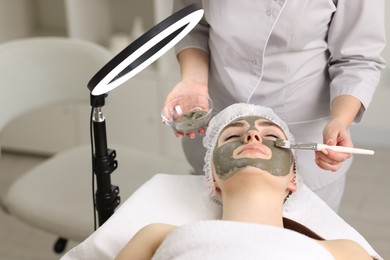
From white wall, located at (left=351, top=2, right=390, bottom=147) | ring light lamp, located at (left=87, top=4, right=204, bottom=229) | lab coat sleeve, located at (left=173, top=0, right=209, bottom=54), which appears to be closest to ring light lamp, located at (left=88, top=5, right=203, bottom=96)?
ring light lamp, located at (left=87, top=4, right=204, bottom=229)

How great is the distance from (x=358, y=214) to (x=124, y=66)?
174 centimetres

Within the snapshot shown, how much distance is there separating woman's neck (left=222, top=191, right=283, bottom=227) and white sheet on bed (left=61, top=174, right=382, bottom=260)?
0.33 feet

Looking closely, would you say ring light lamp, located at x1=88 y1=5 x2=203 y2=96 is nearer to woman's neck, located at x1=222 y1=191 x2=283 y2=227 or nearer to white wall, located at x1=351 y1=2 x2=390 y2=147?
woman's neck, located at x1=222 y1=191 x2=283 y2=227

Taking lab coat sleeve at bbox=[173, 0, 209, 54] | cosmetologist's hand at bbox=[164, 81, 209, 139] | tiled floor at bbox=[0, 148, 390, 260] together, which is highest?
lab coat sleeve at bbox=[173, 0, 209, 54]

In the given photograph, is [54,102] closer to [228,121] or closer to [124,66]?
[228,121]

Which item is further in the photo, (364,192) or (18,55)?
(364,192)

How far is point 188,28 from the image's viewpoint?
4.05 feet

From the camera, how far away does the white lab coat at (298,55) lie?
1458 mm

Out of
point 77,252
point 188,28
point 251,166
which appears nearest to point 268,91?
point 251,166

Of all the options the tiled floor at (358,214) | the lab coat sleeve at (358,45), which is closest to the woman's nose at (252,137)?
the lab coat sleeve at (358,45)

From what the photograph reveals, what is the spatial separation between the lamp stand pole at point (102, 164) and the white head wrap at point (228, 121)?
210mm

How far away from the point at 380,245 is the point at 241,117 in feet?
4.02

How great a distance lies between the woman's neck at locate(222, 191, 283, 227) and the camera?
133 centimetres

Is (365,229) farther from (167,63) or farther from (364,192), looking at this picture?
(167,63)
